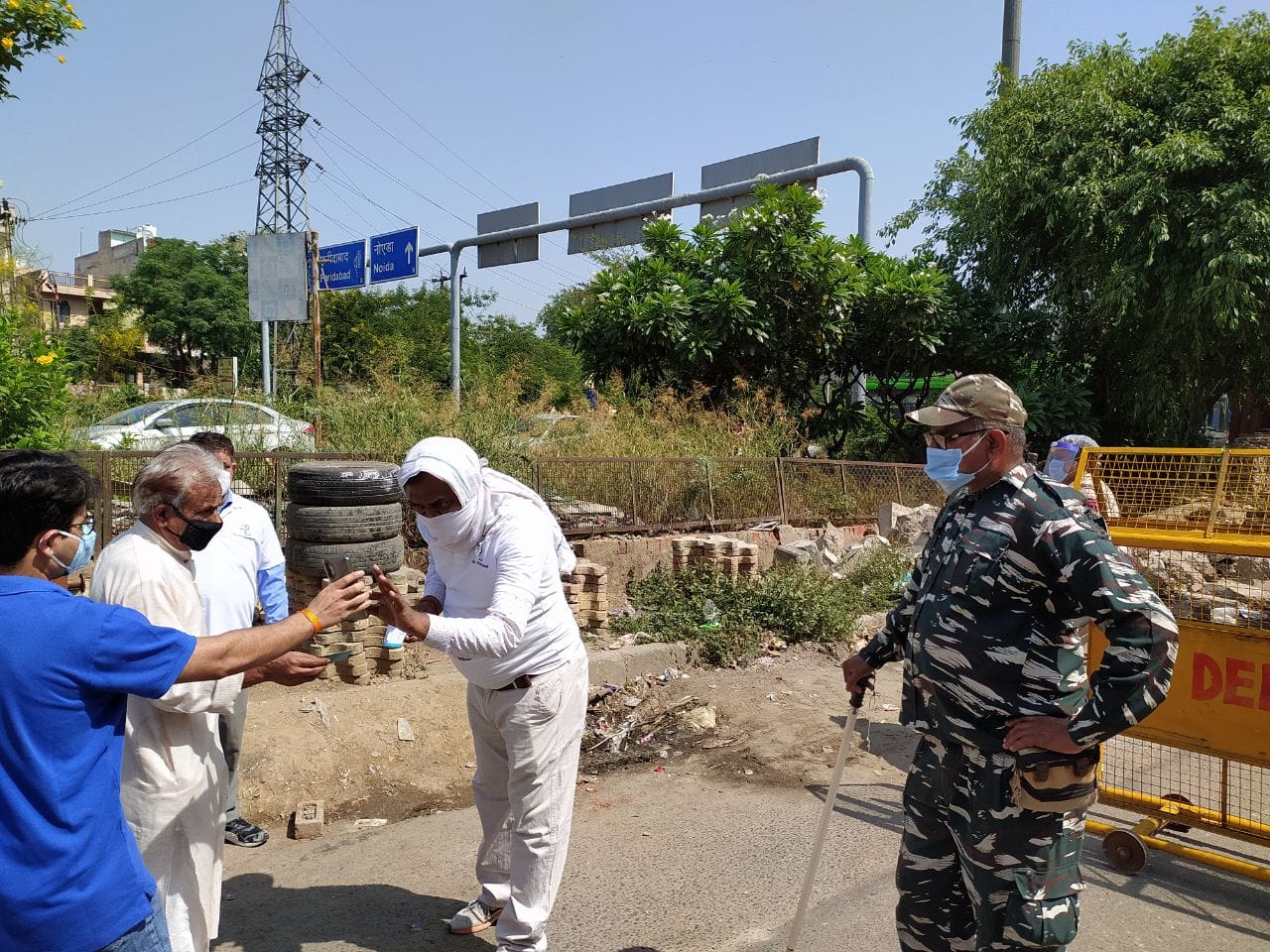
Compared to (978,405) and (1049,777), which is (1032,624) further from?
(978,405)

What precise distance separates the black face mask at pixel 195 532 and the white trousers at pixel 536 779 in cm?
117

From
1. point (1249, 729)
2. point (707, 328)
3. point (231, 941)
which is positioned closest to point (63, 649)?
point (231, 941)

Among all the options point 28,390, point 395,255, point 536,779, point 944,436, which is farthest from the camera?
point 395,255

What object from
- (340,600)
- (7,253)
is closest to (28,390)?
(340,600)

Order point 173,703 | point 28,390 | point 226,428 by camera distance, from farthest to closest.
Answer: point 226,428, point 28,390, point 173,703

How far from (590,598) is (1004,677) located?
17.8 feet

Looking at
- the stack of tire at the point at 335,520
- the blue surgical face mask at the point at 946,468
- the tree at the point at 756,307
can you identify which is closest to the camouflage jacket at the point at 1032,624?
the blue surgical face mask at the point at 946,468

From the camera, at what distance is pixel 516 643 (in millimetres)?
3066

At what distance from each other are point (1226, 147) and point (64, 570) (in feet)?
59.3

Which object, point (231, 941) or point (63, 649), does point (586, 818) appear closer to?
point (231, 941)

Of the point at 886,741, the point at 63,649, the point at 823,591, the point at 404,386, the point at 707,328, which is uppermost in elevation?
the point at 707,328

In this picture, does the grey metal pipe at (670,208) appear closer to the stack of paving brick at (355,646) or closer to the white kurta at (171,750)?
the stack of paving brick at (355,646)

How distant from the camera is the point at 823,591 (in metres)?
8.66

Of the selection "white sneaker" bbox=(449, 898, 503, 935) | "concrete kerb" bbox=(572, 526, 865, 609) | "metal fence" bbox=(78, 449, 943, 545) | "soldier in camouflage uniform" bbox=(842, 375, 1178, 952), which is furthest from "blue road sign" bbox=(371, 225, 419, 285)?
"soldier in camouflage uniform" bbox=(842, 375, 1178, 952)
